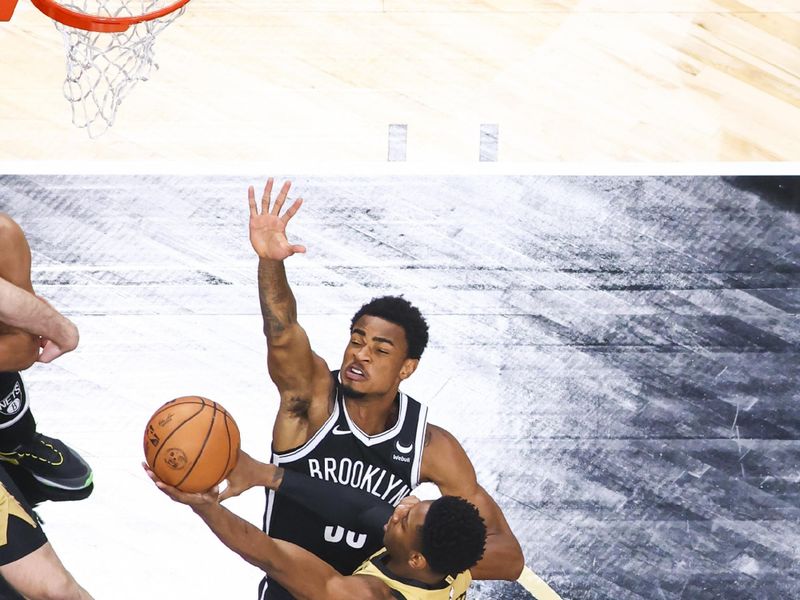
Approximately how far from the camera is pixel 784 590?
4.03 meters

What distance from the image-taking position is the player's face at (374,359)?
3594mm

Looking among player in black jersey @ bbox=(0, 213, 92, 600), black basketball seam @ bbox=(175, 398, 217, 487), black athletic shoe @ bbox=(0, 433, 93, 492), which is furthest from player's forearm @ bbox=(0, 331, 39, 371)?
black basketball seam @ bbox=(175, 398, 217, 487)

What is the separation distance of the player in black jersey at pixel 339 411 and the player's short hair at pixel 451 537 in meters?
0.51

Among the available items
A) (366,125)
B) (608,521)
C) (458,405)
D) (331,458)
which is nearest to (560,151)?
(366,125)

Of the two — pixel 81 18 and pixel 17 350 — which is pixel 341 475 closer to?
pixel 17 350

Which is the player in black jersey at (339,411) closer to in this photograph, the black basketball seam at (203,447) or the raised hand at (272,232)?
the raised hand at (272,232)

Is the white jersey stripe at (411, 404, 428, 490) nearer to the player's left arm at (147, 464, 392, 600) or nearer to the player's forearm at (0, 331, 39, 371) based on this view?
the player's left arm at (147, 464, 392, 600)

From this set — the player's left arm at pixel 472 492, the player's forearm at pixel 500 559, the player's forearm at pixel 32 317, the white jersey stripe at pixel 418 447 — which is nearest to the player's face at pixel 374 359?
the white jersey stripe at pixel 418 447

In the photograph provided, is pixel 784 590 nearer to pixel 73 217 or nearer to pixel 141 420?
pixel 141 420

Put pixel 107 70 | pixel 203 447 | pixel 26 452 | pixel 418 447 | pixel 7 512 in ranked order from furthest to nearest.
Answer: pixel 107 70, pixel 26 452, pixel 418 447, pixel 7 512, pixel 203 447

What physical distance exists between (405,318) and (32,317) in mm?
1189

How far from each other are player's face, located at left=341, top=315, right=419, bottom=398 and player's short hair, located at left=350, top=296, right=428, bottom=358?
0.06ft

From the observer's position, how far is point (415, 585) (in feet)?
10.5

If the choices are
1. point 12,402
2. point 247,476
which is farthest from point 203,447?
point 12,402
